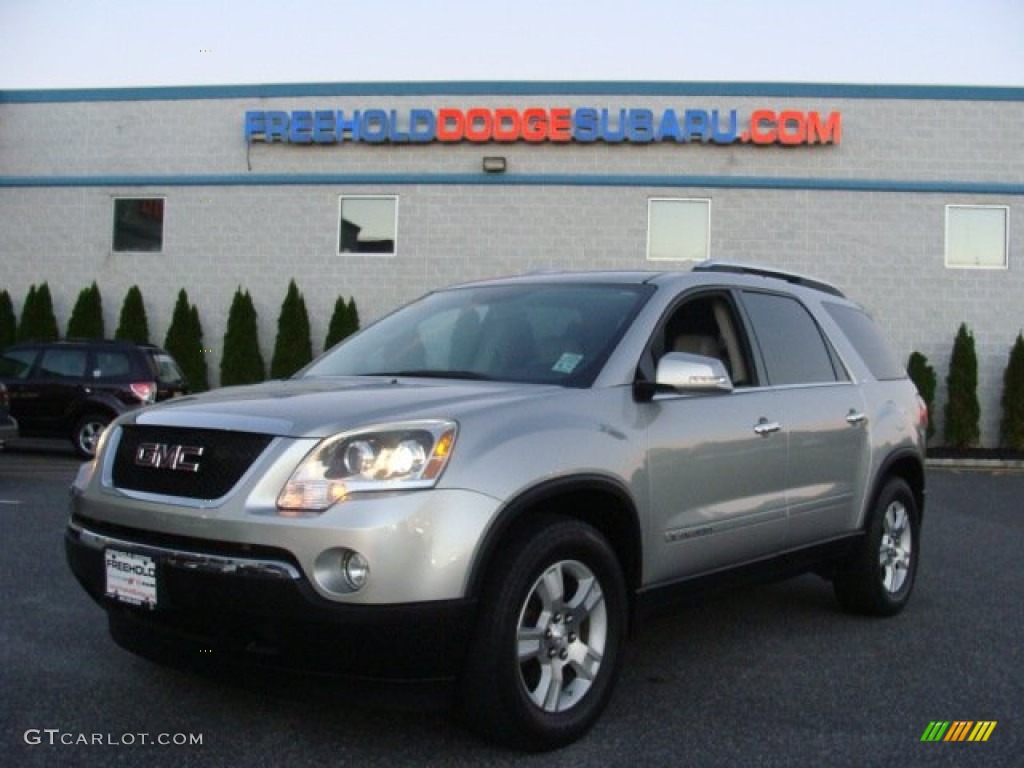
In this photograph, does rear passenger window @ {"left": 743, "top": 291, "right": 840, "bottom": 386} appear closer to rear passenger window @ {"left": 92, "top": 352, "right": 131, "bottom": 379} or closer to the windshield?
the windshield

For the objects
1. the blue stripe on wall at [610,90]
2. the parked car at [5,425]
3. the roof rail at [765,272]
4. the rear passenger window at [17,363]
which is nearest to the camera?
the roof rail at [765,272]

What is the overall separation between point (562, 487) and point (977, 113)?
55.0 ft

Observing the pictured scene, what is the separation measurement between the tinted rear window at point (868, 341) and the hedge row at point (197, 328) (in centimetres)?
1242

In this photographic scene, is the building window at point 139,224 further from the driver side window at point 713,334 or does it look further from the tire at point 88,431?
the driver side window at point 713,334

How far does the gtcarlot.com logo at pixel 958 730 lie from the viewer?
3824 millimetres

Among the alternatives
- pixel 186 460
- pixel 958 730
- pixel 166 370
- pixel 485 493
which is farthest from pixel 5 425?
pixel 958 730

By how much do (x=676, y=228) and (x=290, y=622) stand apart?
50.7ft

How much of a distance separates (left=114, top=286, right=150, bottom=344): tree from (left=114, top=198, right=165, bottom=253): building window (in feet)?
3.27

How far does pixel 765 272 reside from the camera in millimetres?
5578

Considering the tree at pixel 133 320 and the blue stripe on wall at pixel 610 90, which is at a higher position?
the blue stripe on wall at pixel 610 90

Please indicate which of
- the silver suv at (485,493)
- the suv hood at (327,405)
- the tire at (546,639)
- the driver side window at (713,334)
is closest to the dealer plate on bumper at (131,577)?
the silver suv at (485,493)

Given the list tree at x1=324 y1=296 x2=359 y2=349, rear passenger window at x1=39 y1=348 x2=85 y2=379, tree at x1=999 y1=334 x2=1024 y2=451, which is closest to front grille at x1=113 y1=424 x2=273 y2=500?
rear passenger window at x1=39 y1=348 x2=85 y2=379

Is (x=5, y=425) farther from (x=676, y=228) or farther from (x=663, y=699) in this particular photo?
(x=676, y=228)

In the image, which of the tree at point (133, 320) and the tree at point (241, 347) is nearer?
the tree at point (241, 347)
